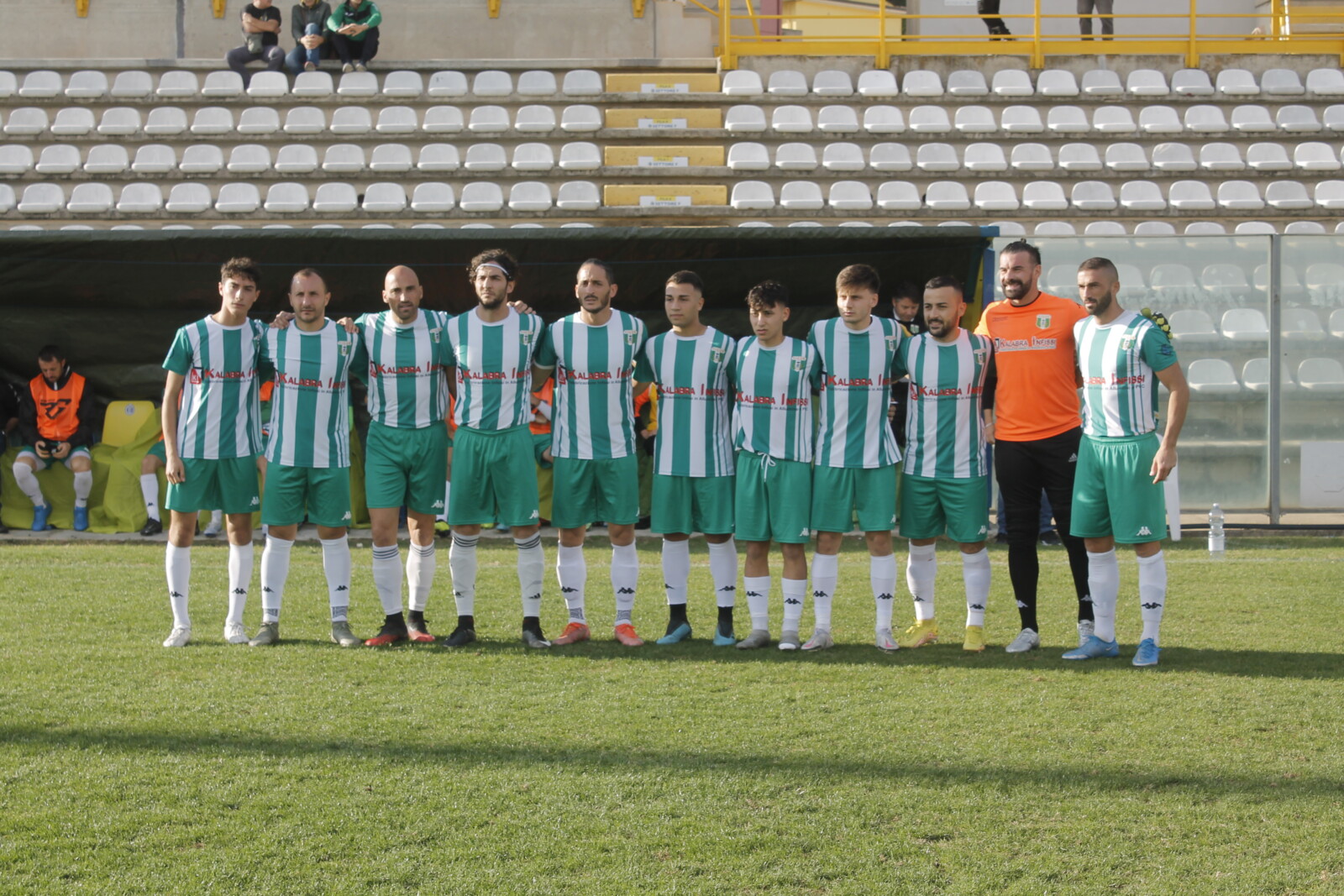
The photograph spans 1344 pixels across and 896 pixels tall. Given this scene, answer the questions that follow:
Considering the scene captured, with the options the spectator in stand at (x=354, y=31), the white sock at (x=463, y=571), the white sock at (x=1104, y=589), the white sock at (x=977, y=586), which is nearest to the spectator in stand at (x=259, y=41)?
the spectator in stand at (x=354, y=31)

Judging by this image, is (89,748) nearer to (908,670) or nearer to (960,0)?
(908,670)

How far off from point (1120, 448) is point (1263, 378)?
5.46 metres

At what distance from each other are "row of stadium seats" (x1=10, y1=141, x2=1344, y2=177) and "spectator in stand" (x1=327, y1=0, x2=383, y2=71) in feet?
5.04

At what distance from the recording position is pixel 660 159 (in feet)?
48.9

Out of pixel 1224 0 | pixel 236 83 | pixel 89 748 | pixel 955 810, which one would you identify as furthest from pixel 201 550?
pixel 1224 0

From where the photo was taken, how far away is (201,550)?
375 inches

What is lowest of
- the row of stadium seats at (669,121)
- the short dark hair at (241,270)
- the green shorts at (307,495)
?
the green shorts at (307,495)

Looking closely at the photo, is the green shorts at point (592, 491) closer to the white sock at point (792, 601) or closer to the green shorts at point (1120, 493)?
the white sock at point (792, 601)

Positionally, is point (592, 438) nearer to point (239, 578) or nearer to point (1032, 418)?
point (239, 578)

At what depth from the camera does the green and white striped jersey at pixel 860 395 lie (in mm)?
6156

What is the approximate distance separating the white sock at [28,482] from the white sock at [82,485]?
0.31 meters

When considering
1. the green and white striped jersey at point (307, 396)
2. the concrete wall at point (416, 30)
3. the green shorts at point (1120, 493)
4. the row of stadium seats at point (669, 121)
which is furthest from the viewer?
the concrete wall at point (416, 30)

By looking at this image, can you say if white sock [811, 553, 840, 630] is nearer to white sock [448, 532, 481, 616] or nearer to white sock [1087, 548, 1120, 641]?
white sock [1087, 548, 1120, 641]

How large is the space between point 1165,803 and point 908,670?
1822 mm
